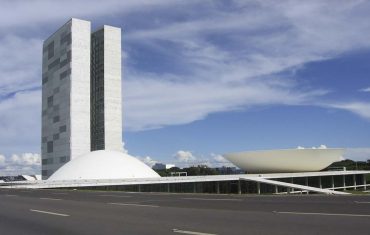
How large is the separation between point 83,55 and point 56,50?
32.0ft

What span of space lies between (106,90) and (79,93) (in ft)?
23.6

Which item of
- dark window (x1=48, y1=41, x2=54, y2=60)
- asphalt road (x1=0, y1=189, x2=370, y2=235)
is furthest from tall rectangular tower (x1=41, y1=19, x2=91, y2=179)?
asphalt road (x1=0, y1=189, x2=370, y2=235)

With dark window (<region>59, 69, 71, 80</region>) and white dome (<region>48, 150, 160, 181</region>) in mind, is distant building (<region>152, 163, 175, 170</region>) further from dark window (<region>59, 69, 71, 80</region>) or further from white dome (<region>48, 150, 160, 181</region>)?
white dome (<region>48, 150, 160, 181</region>)

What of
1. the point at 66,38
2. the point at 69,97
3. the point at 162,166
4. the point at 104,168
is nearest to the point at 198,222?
the point at 104,168

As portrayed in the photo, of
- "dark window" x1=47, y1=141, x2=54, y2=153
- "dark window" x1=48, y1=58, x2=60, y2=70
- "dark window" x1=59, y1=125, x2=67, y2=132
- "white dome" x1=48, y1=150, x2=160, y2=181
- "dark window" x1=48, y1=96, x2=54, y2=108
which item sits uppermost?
"dark window" x1=48, y1=58, x2=60, y2=70

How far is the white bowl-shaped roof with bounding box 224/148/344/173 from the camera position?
82225mm

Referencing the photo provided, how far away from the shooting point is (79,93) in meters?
101

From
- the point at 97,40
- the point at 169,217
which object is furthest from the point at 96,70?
the point at 169,217

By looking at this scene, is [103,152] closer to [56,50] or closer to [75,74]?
[75,74]

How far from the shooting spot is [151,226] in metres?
10.6

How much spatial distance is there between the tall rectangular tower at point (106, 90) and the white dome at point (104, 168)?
37.8m

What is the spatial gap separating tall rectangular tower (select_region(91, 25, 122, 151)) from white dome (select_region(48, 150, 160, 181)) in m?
37.8

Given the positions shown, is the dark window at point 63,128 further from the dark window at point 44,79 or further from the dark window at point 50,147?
the dark window at point 44,79

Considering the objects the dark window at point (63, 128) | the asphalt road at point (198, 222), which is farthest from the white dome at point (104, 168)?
the asphalt road at point (198, 222)
